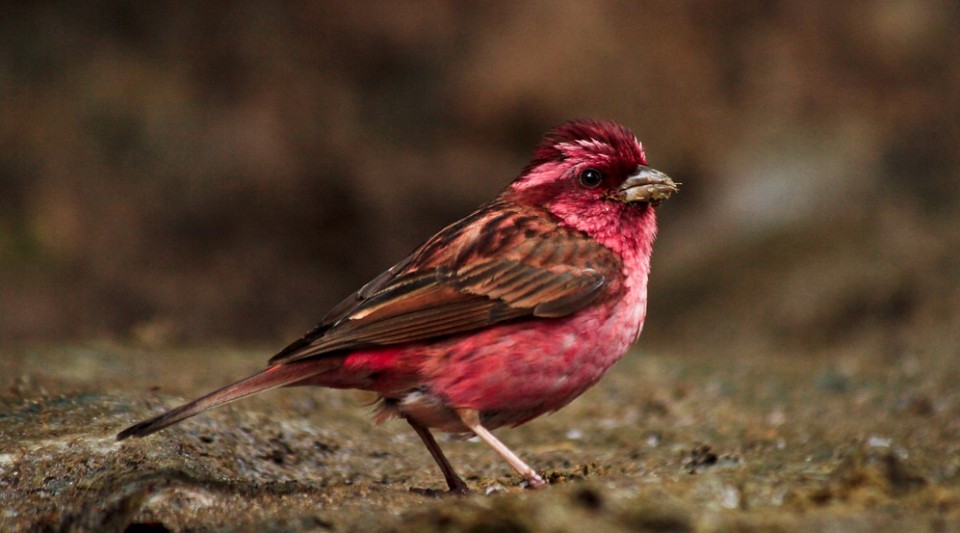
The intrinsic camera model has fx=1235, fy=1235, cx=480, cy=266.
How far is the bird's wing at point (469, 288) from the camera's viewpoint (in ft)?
16.7

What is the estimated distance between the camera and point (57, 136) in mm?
11312

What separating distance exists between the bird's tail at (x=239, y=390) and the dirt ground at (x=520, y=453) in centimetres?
20

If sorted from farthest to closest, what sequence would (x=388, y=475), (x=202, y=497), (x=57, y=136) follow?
(x=57, y=136) < (x=388, y=475) < (x=202, y=497)

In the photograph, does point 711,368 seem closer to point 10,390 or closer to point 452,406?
point 452,406

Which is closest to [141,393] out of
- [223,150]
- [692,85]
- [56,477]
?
[56,477]

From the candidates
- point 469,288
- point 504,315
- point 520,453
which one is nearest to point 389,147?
point 520,453

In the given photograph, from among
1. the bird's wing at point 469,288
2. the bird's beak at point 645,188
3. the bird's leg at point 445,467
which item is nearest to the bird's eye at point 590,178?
the bird's beak at point 645,188

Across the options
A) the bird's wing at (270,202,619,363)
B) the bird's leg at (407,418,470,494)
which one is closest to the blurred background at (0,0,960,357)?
the bird's wing at (270,202,619,363)

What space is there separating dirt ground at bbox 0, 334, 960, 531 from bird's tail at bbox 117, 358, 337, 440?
0.67ft

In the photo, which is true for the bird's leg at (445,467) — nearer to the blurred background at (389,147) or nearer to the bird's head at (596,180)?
the bird's head at (596,180)

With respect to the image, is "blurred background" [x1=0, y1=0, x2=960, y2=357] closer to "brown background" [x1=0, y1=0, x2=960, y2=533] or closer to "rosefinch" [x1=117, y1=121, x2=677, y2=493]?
"brown background" [x1=0, y1=0, x2=960, y2=533]

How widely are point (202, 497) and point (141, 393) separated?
1.68 metres

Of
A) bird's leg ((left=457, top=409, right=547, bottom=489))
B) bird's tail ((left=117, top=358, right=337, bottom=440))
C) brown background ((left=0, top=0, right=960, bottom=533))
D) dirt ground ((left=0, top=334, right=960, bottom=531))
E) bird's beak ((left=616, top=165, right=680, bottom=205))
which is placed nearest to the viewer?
dirt ground ((left=0, top=334, right=960, bottom=531))

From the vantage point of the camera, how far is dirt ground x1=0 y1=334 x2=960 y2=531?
3.82 m
